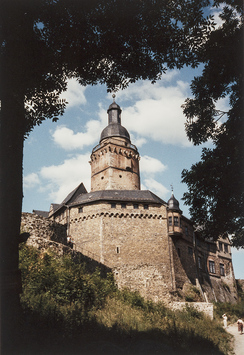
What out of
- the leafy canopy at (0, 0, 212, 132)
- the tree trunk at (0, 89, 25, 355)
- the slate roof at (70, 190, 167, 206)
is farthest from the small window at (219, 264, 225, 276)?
the tree trunk at (0, 89, 25, 355)

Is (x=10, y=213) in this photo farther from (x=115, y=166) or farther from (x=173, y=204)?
(x=115, y=166)

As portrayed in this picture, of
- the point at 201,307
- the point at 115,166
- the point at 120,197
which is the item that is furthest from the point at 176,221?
the point at 115,166

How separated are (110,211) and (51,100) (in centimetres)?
2434

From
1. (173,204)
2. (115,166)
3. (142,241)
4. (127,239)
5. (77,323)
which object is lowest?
(77,323)

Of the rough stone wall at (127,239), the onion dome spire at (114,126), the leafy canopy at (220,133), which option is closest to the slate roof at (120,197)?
the rough stone wall at (127,239)

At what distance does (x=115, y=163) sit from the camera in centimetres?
4662

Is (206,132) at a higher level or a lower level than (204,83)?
lower

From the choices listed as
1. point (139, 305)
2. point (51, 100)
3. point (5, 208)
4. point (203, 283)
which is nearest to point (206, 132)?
point (51, 100)

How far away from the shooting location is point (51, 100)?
37.1 feet

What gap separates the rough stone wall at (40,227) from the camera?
2403 centimetres

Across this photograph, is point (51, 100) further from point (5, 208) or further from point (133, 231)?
point (133, 231)

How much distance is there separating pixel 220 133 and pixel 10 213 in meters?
8.98

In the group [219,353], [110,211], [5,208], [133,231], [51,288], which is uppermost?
[110,211]

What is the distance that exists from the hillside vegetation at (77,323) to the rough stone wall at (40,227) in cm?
321
